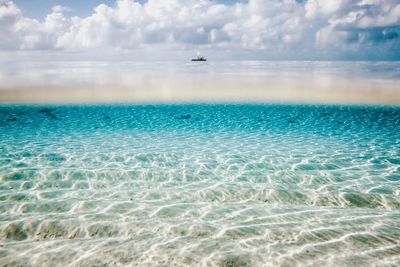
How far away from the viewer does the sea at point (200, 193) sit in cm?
427

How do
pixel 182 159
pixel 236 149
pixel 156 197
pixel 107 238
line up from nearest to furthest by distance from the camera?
pixel 107 238 < pixel 156 197 < pixel 182 159 < pixel 236 149

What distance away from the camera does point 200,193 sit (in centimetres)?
736

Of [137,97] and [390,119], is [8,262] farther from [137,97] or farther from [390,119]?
[137,97]

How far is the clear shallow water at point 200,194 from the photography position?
4281 millimetres

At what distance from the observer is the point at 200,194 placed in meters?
7.30

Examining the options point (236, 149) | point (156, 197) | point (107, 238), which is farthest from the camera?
point (236, 149)

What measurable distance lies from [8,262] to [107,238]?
4.49 ft

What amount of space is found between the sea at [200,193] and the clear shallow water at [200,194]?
1.2 inches

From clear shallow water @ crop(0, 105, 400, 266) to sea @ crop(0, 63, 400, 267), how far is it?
0.03 metres

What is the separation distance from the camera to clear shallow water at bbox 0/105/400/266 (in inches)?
169

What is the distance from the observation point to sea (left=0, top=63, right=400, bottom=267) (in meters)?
4.27

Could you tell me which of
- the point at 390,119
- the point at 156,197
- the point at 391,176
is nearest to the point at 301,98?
the point at 390,119

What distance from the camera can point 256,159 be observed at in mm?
10117

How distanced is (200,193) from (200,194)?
6cm
